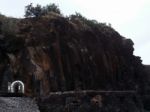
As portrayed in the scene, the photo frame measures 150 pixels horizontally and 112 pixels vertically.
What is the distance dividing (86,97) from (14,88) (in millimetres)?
6363

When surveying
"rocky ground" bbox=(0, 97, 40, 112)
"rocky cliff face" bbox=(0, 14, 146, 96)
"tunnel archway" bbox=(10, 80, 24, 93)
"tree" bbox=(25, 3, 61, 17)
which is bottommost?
"rocky ground" bbox=(0, 97, 40, 112)

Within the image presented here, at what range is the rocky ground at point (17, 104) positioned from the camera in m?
30.8

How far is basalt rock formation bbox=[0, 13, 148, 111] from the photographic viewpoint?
4891 cm

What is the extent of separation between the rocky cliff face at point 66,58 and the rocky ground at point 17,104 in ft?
38.5

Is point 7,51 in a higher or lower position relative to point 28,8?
lower

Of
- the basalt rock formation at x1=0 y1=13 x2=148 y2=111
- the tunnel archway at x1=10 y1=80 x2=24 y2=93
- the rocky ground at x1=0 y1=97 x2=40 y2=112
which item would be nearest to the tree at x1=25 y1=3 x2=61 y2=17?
the basalt rock formation at x1=0 y1=13 x2=148 y2=111

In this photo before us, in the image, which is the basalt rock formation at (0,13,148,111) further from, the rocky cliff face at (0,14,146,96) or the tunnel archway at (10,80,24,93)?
the tunnel archway at (10,80,24,93)

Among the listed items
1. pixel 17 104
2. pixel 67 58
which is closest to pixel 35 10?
pixel 67 58

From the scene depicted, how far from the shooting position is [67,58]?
5353 centimetres

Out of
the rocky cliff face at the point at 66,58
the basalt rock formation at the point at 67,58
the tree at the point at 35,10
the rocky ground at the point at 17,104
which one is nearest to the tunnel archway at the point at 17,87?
the rocky ground at the point at 17,104

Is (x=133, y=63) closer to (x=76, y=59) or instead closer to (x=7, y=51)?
(x=76, y=59)

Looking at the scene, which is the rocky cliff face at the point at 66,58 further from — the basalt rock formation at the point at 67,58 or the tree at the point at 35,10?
the tree at the point at 35,10

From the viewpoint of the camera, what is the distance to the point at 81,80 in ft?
176

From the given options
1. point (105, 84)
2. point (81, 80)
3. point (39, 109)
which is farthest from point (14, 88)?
point (105, 84)
